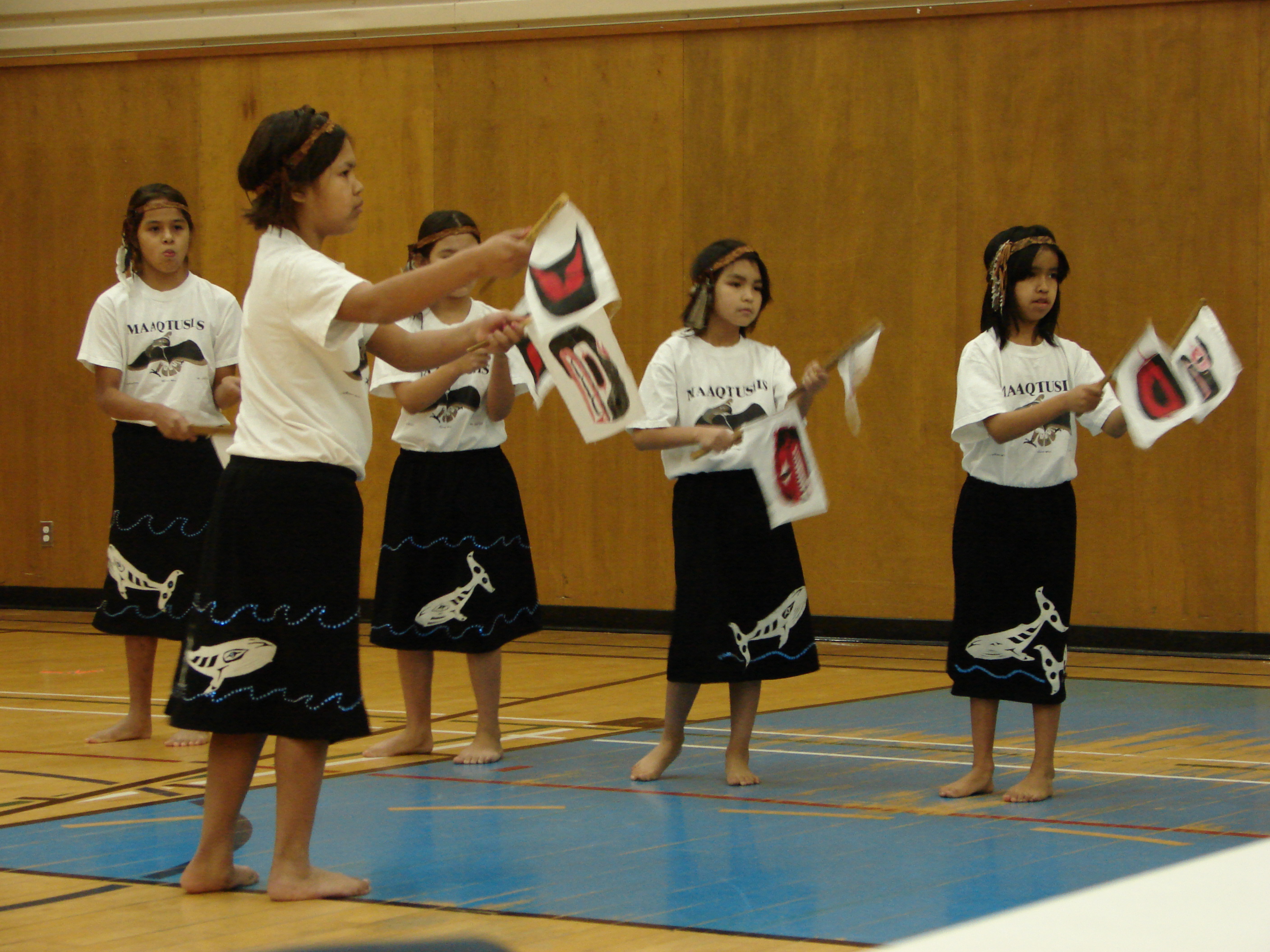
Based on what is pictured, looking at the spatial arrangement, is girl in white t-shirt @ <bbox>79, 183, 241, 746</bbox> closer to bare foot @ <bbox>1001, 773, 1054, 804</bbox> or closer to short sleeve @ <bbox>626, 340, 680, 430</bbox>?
short sleeve @ <bbox>626, 340, 680, 430</bbox>

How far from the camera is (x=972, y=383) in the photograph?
4.29m

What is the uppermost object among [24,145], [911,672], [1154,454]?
[24,145]

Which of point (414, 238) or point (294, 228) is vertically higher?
point (414, 238)

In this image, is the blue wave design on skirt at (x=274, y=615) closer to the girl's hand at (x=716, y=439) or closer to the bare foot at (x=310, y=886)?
the bare foot at (x=310, y=886)

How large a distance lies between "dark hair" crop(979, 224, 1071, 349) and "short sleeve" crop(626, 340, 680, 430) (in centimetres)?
92

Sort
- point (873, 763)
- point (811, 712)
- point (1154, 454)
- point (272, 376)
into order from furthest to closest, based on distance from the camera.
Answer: point (1154, 454) < point (811, 712) < point (873, 763) < point (272, 376)

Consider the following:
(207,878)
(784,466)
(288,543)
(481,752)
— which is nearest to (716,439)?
(784,466)

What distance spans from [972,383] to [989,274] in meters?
0.42

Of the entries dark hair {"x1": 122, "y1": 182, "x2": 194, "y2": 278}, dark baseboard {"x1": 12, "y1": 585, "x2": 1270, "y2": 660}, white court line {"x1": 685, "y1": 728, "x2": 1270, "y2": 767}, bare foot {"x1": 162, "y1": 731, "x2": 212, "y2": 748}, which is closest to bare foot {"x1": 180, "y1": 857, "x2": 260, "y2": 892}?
bare foot {"x1": 162, "y1": 731, "x2": 212, "y2": 748}

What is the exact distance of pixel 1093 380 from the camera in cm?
439

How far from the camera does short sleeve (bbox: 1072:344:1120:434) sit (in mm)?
4406

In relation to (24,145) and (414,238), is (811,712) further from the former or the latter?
(24,145)

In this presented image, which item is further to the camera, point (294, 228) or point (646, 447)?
point (646, 447)

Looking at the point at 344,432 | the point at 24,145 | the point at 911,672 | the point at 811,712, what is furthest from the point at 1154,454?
the point at 24,145
